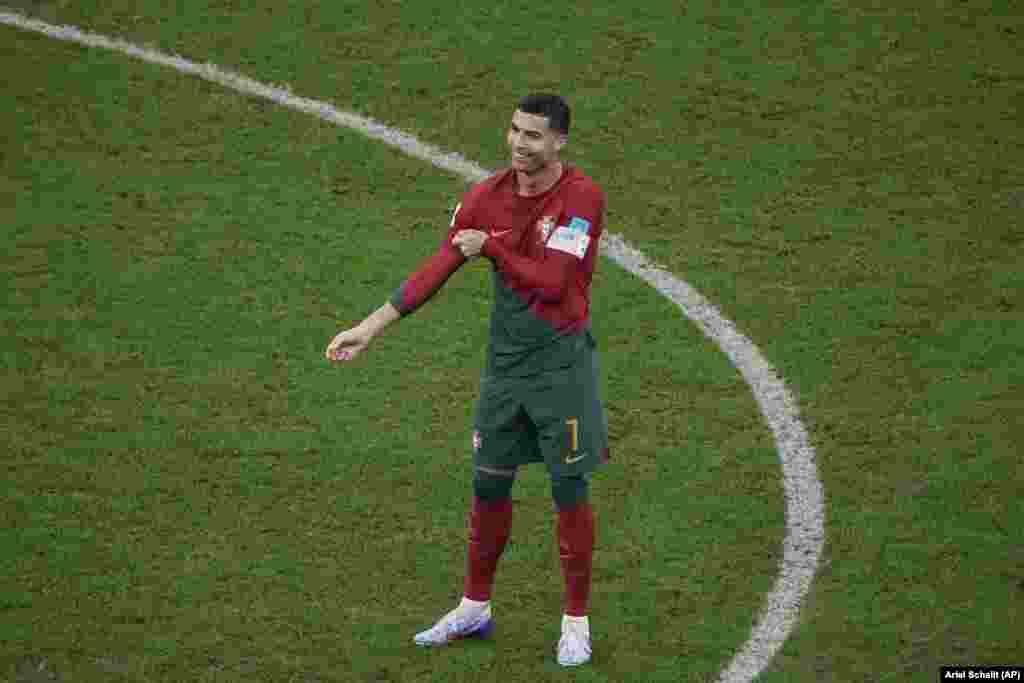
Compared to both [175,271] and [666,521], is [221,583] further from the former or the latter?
[175,271]

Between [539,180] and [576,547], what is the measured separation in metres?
1.37

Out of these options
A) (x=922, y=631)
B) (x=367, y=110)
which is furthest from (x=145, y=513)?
(x=367, y=110)

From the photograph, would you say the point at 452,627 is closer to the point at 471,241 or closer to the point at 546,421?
the point at 546,421

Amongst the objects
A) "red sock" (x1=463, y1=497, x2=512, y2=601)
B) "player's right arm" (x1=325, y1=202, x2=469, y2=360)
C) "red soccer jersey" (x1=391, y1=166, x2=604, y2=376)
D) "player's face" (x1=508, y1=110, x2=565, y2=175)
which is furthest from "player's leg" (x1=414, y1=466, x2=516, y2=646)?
"player's face" (x1=508, y1=110, x2=565, y2=175)

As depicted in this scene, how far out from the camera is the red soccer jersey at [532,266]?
5.87 meters

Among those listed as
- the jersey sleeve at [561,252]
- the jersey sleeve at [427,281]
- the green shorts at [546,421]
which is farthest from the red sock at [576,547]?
the jersey sleeve at [427,281]


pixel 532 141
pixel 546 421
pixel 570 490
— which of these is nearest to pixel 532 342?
pixel 546 421

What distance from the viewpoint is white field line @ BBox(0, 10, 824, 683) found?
6516mm

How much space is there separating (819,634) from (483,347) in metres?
2.60

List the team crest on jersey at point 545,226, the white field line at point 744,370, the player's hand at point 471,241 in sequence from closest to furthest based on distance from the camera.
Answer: the player's hand at point 471,241 → the team crest on jersey at point 545,226 → the white field line at point 744,370

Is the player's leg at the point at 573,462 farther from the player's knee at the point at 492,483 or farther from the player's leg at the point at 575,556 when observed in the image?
the player's knee at the point at 492,483

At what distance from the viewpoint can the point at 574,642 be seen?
248 inches

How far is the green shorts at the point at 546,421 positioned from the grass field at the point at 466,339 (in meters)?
0.78

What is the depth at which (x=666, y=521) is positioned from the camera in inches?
281
